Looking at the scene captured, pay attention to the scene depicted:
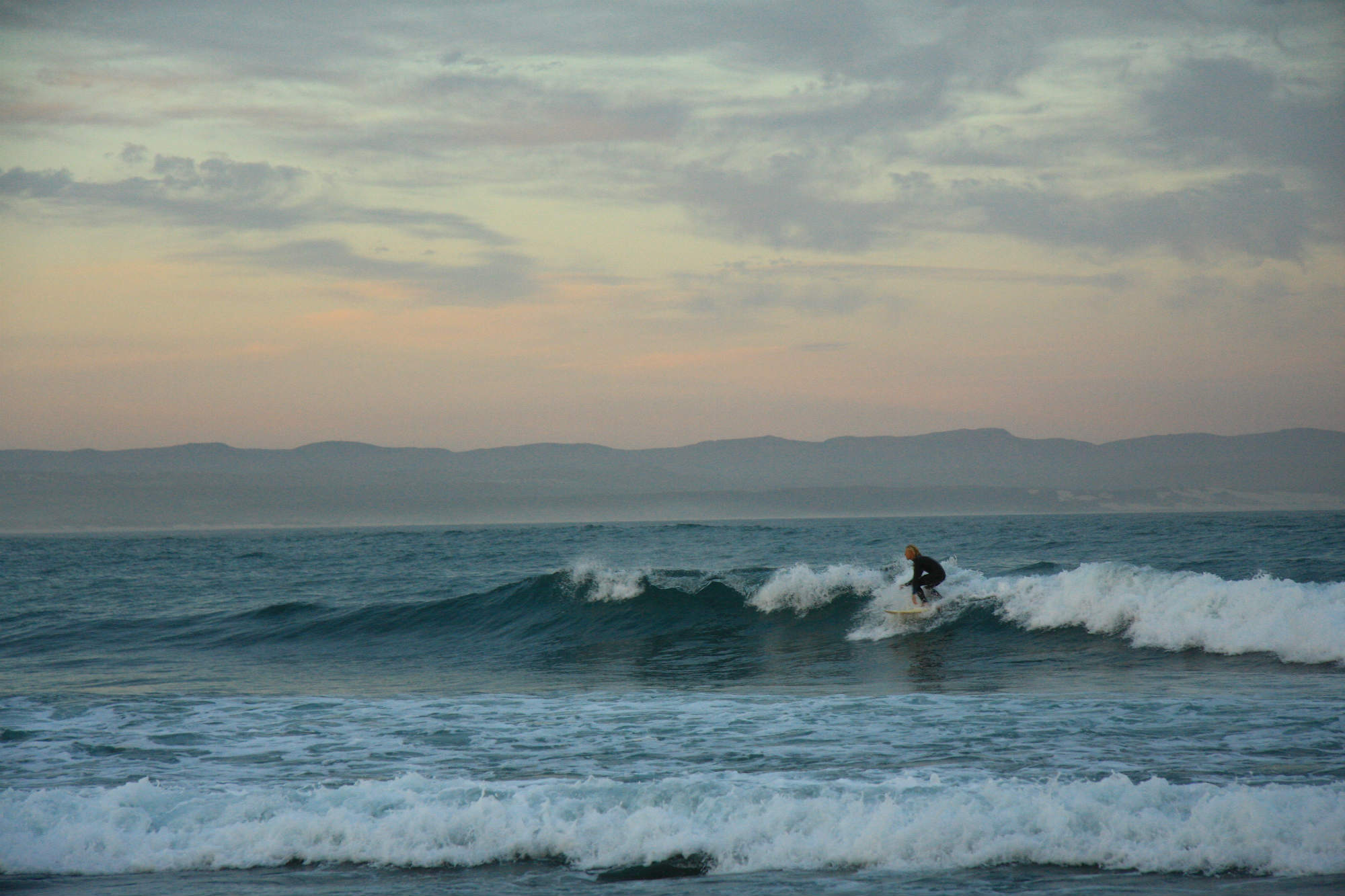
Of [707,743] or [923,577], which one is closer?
[707,743]

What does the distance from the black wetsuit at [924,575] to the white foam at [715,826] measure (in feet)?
34.9

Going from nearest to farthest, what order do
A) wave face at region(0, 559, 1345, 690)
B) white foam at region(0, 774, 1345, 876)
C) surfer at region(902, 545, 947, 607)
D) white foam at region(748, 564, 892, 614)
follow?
white foam at region(0, 774, 1345, 876), wave face at region(0, 559, 1345, 690), surfer at region(902, 545, 947, 607), white foam at region(748, 564, 892, 614)

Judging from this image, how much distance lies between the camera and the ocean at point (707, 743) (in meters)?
6.29

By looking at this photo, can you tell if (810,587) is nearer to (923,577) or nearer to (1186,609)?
(923,577)

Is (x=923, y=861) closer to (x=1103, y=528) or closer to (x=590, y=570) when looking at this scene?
(x=590, y=570)

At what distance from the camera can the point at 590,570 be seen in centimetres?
2341

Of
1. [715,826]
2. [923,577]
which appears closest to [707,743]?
[715,826]

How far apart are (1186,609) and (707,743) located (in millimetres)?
9498

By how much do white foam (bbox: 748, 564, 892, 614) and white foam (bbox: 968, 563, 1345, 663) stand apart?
2.76 metres

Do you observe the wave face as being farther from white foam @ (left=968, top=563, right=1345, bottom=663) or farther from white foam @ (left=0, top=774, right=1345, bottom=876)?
white foam @ (left=0, top=774, right=1345, bottom=876)

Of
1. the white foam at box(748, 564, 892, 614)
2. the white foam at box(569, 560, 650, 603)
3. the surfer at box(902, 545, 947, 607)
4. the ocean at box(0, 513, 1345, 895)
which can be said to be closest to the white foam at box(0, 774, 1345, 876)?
the ocean at box(0, 513, 1345, 895)

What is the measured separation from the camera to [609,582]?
2239 centimetres

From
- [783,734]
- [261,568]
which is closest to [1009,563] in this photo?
[783,734]

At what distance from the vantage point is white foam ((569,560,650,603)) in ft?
72.0
